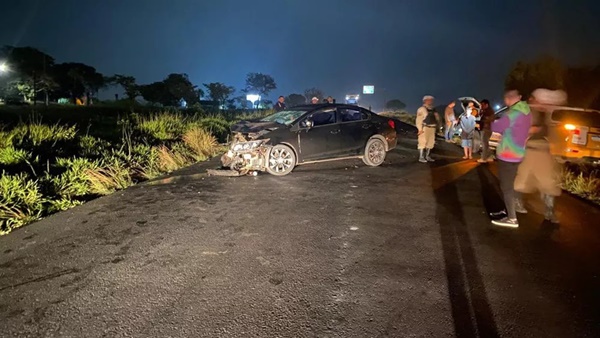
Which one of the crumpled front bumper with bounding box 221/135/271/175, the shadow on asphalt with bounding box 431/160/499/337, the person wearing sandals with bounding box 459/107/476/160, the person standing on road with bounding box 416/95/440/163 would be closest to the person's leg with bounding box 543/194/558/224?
the shadow on asphalt with bounding box 431/160/499/337

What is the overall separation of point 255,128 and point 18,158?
4926 mm

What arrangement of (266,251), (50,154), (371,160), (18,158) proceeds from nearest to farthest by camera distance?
(266,251), (18,158), (50,154), (371,160)

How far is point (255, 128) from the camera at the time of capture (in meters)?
8.70

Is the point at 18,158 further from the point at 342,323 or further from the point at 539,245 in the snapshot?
the point at 539,245

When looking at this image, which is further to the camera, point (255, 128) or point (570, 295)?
point (255, 128)

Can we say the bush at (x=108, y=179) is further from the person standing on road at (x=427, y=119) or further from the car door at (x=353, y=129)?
the person standing on road at (x=427, y=119)

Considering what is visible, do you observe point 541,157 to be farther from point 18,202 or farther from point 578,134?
point 18,202

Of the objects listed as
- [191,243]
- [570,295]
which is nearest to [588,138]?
Answer: [570,295]

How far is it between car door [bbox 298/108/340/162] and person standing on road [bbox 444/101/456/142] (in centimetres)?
573

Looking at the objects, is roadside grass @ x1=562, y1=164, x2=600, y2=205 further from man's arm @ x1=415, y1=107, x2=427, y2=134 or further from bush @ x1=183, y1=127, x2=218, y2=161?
bush @ x1=183, y1=127, x2=218, y2=161

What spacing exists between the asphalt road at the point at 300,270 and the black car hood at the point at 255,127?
94.9 inches

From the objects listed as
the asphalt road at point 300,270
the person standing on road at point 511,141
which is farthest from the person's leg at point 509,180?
the asphalt road at point 300,270

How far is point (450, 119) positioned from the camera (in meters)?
14.1

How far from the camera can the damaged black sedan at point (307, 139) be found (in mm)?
8422
